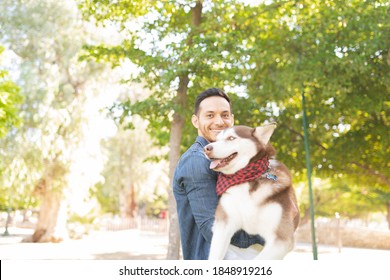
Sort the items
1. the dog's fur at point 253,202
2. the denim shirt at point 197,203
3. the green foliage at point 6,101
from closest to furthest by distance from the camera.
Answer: the dog's fur at point 253,202
the denim shirt at point 197,203
the green foliage at point 6,101

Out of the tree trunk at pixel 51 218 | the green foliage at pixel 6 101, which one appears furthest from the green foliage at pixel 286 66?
the tree trunk at pixel 51 218

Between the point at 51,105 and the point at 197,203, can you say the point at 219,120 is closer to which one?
the point at 197,203

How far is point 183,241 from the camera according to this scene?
247 centimetres

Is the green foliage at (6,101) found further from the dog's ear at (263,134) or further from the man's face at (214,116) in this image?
the dog's ear at (263,134)

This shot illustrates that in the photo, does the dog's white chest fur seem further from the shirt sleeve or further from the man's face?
the man's face

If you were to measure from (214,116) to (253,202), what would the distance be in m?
0.63

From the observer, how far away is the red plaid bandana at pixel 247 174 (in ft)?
6.27

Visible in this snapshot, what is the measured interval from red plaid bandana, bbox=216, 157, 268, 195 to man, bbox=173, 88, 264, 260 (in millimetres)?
159

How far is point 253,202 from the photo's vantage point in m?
1.87

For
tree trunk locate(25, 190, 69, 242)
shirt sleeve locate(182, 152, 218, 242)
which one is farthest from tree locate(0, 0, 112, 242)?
shirt sleeve locate(182, 152, 218, 242)

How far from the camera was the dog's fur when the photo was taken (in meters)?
1.84

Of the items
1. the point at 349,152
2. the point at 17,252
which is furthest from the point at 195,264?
the point at 17,252

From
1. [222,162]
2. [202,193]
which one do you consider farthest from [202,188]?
[222,162]

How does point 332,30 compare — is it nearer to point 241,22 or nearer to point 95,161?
point 241,22
